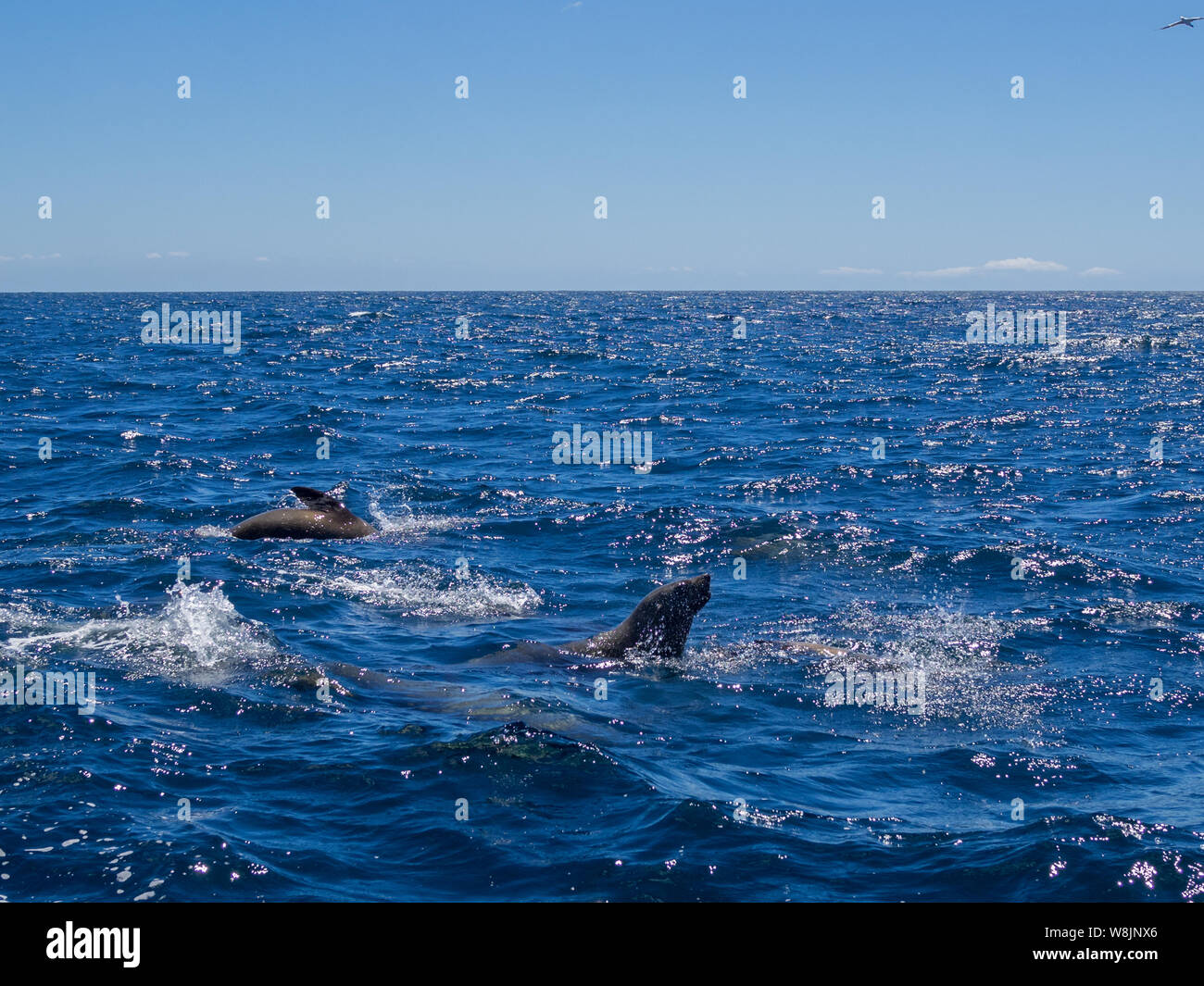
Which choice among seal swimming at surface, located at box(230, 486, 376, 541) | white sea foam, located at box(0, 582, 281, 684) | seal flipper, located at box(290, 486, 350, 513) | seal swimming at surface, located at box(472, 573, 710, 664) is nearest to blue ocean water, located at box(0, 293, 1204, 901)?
white sea foam, located at box(0, 582, 281, 684)

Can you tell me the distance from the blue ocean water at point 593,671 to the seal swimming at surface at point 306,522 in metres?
0.50

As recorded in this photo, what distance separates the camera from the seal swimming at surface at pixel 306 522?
18.8 meters

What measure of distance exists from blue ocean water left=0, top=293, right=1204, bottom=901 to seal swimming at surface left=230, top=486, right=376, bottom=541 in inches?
19.8

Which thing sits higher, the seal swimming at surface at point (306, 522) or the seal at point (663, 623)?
the seal swimming at surface at point (306, 522)

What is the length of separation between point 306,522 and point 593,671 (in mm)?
8043

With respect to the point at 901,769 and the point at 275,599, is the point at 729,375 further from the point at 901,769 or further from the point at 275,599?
the point at 901,769

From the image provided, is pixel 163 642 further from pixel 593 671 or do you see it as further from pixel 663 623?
pixel 663 623

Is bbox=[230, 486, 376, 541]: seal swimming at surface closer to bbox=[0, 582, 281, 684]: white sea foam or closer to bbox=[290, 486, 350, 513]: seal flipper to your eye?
bbox=[290, 486, 350, 513]: seal flipper

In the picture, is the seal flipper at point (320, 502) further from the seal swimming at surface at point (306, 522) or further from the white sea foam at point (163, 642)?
the white sea foam at point (163, 642)

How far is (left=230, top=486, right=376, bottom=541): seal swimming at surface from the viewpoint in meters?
18.8

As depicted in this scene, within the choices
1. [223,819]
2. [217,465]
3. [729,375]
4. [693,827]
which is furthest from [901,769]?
[729,375]

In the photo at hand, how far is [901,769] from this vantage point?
10164 mm

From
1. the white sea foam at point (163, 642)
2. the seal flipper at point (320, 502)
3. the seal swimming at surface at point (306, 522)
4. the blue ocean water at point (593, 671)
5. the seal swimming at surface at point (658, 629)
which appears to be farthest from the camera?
the seal swimming at surface at point (306, 522)

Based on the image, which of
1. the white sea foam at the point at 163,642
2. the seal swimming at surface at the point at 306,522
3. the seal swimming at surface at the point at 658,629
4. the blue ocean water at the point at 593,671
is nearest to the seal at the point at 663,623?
the seal swimming at surface at the point at 658,629
